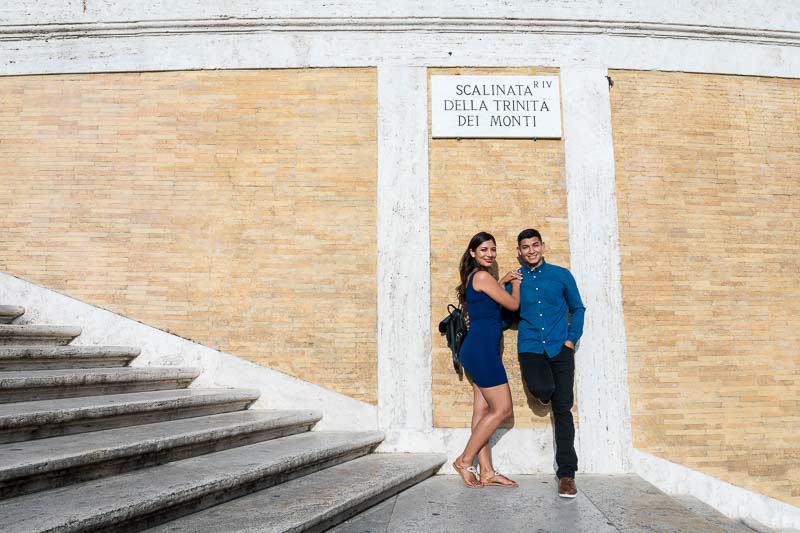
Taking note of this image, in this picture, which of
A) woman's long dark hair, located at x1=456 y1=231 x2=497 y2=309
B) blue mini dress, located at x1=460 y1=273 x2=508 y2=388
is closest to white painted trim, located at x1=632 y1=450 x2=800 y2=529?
blue mini dress, located at x1=460 y1=273 x2=508 y2=388

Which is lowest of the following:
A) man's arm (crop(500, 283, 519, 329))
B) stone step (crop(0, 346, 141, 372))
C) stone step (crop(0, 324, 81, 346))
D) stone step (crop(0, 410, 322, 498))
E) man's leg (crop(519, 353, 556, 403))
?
stone step (crop(0, 410, 322, 498))

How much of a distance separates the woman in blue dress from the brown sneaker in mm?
385

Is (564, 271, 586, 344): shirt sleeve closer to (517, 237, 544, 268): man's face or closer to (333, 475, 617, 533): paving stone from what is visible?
(517, 237, 544, 268): man's face

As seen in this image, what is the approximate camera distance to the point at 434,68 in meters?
5.96

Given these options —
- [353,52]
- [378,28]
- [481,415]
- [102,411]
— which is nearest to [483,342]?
[481,415]

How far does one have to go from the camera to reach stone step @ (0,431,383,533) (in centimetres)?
248

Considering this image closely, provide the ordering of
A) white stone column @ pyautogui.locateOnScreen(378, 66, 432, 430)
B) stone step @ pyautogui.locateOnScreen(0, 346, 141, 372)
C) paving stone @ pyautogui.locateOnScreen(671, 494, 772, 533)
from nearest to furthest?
paving stone @ pyautogui.locateOnScreen(671, 494, 772, 533)
stone step @ pyautogui.locateOnScreen(0, 346, 141, 372)
white stone column @ pyautogui.locateOnScreen(378, 66, 432, 430)

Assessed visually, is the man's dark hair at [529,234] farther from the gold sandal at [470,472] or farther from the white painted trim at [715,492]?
the white painted trim at [715,492]

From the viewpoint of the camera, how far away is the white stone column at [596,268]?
209 inches

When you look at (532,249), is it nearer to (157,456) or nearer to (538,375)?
(538,375)

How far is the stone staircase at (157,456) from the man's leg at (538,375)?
3.36ft

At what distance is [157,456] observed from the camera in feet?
11.4

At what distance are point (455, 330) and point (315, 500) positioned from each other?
213cm

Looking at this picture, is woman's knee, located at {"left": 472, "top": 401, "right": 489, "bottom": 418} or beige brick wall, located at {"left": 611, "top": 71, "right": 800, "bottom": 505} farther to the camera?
beige brick wall, located at {"left": 611, "top": 71, "right": 800, "bottom": 505}
